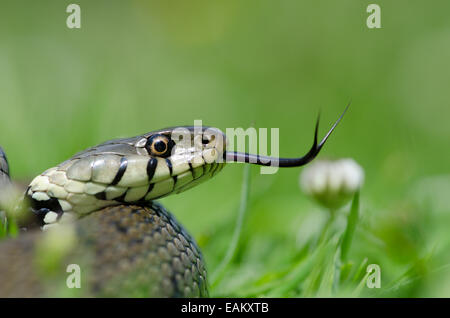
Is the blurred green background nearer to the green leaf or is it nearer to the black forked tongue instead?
the green leaf

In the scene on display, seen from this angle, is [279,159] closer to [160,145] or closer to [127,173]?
[160,145]

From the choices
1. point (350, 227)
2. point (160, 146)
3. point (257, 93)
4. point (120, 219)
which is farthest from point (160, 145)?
point (257, 93)

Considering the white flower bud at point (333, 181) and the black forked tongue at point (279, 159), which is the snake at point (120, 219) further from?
the white flower bud at point (333, 181)

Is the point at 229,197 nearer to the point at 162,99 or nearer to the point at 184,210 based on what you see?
the point at 184,210

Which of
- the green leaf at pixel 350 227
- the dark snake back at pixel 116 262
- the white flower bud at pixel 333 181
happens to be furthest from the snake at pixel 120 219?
the white flower bud at pixel 333 181

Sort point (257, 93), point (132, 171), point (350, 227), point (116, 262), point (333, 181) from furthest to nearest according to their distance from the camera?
1. point (257, 93)
2. point (333, 181)
3. point (350, 227)
4. point (132, 171)
5. point (116, 262)

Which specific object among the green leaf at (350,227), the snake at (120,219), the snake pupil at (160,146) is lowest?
the green leaf at (350,227)
